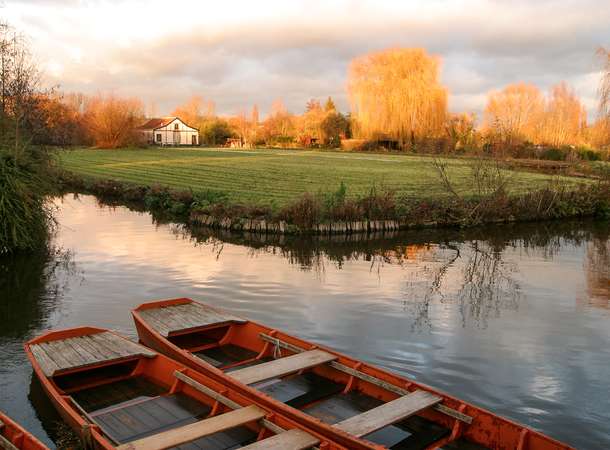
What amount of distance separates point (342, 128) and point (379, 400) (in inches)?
2961

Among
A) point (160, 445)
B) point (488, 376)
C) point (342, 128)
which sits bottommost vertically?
point (488, 376)

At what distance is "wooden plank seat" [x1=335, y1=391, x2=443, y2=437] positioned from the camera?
5.77 meters

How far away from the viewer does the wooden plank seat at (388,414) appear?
5773 millimetres

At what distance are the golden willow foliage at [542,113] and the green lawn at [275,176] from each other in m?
17.5

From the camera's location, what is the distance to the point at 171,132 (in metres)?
94.9

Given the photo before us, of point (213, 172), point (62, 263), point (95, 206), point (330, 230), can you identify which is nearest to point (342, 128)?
point (213, 172)

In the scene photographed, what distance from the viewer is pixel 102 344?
8.26 meters

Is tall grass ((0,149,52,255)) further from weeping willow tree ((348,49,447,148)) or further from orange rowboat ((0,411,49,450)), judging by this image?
weeping willow tree ((348,49,447,148))

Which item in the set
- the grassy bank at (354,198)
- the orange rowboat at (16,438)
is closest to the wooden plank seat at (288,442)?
the orange rowboat at (16,438)

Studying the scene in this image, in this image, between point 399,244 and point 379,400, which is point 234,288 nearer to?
point 379,400

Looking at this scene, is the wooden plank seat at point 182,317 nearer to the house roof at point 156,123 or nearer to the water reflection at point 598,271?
the water reflection at point 598,271

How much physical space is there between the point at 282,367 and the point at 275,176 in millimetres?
30432

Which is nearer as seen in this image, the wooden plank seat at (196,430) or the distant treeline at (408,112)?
the wooden plank seat at (196,430)

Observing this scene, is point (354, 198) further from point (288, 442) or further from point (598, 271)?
point (288, 442)
